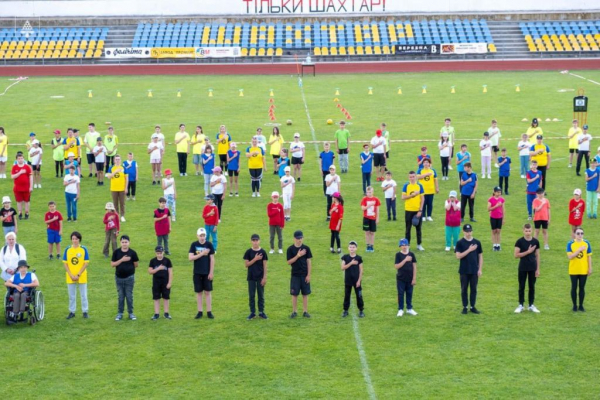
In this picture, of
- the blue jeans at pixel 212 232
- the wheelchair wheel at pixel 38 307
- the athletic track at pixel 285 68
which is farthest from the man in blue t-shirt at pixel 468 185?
the athletic track at pixel 285 68

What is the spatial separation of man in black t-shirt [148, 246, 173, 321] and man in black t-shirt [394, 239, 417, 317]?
442 centimetres

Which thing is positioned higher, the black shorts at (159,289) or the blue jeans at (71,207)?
the blue jeans at (71,207)

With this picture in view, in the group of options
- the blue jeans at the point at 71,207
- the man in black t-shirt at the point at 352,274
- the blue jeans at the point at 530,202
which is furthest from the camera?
the blue jeans at the point at 71,207

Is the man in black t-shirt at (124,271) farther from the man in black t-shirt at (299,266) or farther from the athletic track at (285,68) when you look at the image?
the athletic track at (285,68)

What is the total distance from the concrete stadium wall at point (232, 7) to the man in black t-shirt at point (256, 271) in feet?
225

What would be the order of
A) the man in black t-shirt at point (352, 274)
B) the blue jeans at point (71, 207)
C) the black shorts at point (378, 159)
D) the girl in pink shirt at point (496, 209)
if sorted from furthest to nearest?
the black shorts at point (378, 159) → the blue jeans at point (71, 207) → the girl in pink shirt at point (496, 209) → the man in black t-shirt at point (352, 274)

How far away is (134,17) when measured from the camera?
84.1 metres

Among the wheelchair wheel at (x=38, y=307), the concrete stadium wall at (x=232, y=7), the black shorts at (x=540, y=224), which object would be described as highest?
the concrete stadium wall at (x=232, y=7)

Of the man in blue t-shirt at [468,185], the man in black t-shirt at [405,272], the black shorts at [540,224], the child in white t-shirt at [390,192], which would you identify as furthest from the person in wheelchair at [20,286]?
the man in blue t-shirt at [468,185]

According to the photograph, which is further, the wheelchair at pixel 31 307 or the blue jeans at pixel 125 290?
the blue jeans at pixel 125 290

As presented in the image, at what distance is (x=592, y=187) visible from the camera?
2561 cm

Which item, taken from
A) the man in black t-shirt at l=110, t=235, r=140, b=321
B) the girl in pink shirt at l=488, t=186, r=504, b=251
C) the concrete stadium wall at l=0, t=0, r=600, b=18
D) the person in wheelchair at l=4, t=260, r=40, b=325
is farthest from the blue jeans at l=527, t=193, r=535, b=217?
the concrete stadium wall at l=0, t=0, r=600, b=18

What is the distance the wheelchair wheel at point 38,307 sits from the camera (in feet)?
58.7

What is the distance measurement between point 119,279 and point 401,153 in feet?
68.0
